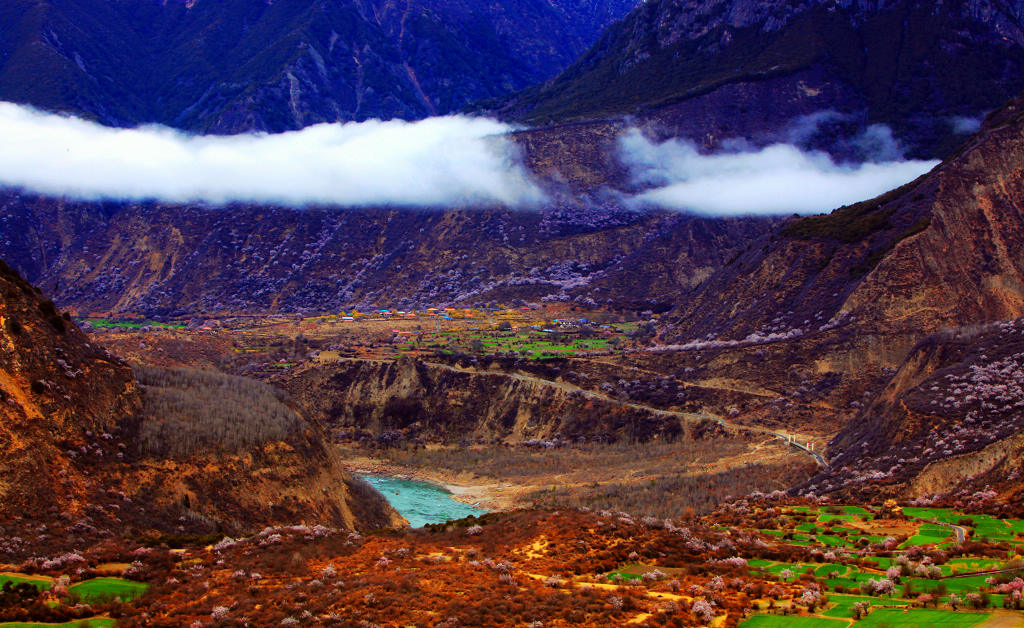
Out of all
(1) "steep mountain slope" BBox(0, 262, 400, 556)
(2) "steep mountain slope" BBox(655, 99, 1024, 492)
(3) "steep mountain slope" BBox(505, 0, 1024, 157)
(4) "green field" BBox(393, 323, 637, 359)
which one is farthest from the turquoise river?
(3) "steep mountain slope" BBox(505, 0, 1024, 157)

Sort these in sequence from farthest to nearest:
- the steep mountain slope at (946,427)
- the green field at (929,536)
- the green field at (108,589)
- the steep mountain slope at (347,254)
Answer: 1. the steep mountain slope at (347,254)
2. the steep mountain slope at (946,427)
3. the green field at (929,536)
4. the green field at (108,589)

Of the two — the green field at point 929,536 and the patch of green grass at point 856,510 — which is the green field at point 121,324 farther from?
the green field at point 929,536

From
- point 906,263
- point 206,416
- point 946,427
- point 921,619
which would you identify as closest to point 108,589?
point 206,416

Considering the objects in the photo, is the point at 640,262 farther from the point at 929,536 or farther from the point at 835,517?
the point at 929,536

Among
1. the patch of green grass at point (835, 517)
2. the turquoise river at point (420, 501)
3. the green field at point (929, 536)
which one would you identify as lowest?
the turquoise river at point (420, 501)

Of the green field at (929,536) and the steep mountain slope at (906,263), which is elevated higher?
the steep mountain slope at (906,263)

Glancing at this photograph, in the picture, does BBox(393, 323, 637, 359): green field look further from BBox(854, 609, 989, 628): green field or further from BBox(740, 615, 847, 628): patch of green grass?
BBox(854, 609, 989, 628): green field

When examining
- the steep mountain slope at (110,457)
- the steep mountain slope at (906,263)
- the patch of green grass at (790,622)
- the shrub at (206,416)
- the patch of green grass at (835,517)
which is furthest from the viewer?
the steep mountain slope at (906,263)

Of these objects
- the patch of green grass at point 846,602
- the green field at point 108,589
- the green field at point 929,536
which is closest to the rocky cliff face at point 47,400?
the green field at point 108,589

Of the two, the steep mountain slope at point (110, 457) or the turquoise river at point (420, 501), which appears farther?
the turquoise river at point (420, 501)
